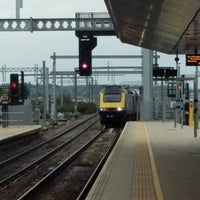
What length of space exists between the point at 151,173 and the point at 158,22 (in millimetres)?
6055

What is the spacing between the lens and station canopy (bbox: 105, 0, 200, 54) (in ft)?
48.7

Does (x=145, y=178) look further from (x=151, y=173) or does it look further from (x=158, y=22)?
(x=158, y=22)

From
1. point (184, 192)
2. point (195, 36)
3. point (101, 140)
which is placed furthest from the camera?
point (101, 140)

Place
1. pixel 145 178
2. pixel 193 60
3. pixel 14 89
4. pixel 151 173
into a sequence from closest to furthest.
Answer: pixel 145 178 → pixel 151 173 → pixel 193 60 → pixel 14 89

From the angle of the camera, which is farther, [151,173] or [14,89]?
[14,89]

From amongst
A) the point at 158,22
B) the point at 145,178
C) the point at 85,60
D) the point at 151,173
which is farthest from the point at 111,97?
the point at 145,178

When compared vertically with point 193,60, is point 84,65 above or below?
above

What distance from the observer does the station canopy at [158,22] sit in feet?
48.7

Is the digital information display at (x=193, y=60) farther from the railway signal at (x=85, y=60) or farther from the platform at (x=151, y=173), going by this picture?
the railway signal at (x=85, y=60)

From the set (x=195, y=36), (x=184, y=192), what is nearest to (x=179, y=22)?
(x=195, y=36)

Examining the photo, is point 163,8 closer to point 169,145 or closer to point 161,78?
point 169,145

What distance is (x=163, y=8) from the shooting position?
15.4m

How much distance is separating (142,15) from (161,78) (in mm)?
9648

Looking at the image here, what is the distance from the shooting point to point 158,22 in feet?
59.6
